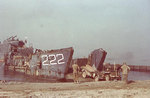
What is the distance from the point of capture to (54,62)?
2586cm

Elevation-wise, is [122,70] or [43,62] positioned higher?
[43,62]

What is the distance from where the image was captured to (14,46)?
41.4 metres

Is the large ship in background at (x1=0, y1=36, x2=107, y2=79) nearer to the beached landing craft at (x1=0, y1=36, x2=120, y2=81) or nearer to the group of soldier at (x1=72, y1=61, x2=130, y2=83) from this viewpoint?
the beached landing craft at (x1=0, y1=36, x2=120, y2=81)

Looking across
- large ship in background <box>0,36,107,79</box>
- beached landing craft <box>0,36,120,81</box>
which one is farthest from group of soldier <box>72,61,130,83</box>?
large ship in background <box>0,36,107,79</box>

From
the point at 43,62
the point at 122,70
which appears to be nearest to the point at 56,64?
the point at 43,62

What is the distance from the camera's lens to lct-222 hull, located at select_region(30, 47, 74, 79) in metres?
25.3

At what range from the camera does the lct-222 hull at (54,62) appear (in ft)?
83.0

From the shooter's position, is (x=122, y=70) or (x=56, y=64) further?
(x=56, y=64)

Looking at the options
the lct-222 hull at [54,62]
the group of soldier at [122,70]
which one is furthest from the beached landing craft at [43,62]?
the group of soldier at [122,70]

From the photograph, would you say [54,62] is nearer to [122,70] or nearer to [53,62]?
[53,62]

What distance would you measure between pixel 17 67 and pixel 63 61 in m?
13.6

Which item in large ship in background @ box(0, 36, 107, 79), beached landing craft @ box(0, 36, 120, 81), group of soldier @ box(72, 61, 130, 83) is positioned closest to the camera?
group of soldier @ box(72, 61, 130, 83)

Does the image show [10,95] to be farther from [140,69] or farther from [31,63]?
[140,69]

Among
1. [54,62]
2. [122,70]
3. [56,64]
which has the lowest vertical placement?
[122,70]
